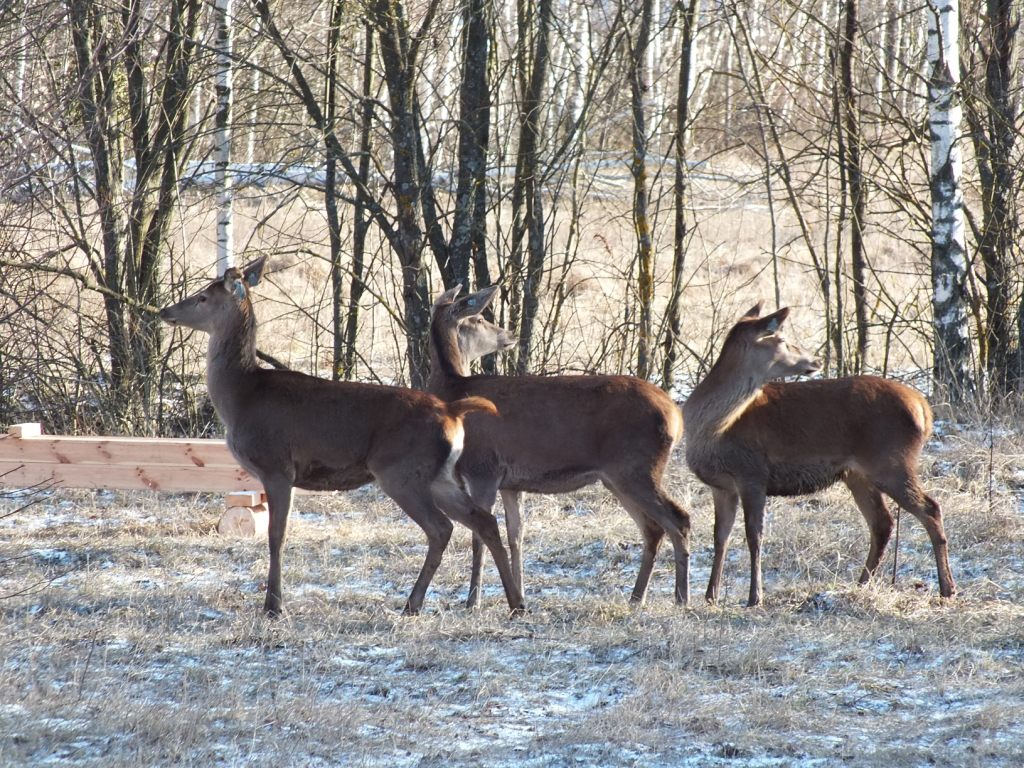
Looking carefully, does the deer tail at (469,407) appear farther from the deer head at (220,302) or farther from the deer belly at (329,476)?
the deer head at (220,302)

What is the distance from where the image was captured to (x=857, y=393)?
294 inches

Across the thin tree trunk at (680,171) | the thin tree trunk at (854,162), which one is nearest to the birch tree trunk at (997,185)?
the thin tree trunk at (854,162)

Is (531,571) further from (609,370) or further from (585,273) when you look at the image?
(585,273)

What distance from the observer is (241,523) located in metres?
8.99

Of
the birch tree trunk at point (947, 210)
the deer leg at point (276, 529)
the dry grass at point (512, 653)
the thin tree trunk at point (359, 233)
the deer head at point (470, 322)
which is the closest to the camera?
the dry grass at point (512, 653)

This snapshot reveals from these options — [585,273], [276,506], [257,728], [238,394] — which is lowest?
[257,728]

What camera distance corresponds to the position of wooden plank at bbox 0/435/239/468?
9.52 meters

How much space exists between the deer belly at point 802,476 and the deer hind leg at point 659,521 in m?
0.59

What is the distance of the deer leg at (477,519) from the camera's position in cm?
699

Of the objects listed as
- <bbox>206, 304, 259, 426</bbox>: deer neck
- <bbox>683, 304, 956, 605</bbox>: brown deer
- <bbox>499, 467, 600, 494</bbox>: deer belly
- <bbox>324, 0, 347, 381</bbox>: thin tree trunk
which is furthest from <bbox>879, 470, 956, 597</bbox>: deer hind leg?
<bbox>324, 0, 347, 381</bbox>: thin tree trunk

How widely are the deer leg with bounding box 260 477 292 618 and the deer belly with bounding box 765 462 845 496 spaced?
2.77 metres

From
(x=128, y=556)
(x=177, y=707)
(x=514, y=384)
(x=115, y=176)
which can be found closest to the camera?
(x=177, y=707)

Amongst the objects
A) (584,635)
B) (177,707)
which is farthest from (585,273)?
(177,707)

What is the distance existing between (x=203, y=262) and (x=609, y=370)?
35.3 ft
